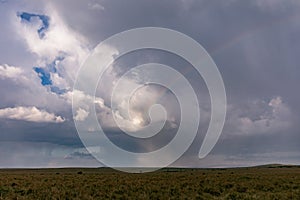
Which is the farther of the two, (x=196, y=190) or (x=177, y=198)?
(x=196, y=190)

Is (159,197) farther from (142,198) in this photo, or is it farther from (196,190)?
(196,190)

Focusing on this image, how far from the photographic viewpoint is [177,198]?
24609 mm

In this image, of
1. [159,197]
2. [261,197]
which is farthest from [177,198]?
[261,197]

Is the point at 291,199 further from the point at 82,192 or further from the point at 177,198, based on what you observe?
the point at 82,192

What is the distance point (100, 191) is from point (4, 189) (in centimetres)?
785

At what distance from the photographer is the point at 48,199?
24.7 m

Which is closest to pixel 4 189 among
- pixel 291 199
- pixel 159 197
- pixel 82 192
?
pixel 82 192

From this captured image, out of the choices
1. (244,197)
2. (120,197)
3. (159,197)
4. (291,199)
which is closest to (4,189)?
(120,197)

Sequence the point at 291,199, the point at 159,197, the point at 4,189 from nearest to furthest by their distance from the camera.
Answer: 1. the point at 291,199
2. the point at 159,197
3. the point at 4,189

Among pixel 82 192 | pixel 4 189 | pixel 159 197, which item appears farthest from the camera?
pixel 4 189

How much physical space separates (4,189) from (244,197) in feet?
59.8

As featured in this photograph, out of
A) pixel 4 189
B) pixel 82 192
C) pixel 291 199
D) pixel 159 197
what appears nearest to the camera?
pixel 291 199

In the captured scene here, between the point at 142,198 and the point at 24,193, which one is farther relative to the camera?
the point at 24,193

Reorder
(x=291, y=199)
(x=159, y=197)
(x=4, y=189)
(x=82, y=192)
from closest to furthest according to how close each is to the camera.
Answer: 1. (x=291, y=199)
2. (x=159, y=197)
3. (x=82, y=192)
4. (x=4, y=189)
